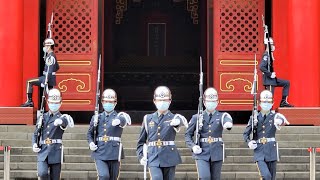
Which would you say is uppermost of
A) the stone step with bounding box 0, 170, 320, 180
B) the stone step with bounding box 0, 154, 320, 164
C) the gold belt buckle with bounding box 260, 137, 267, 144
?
the gold belt buckle with bounding box 260, 137, 267, 144

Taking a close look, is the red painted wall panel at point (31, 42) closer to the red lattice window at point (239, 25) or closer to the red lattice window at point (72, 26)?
the red lattice window at point (72, 26)

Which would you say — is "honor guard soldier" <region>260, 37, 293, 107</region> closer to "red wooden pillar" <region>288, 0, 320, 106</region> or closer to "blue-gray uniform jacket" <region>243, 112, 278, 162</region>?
"red wooden pillar" <region>288, 0, 320, 106</region>

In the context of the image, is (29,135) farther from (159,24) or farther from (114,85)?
(159,24)

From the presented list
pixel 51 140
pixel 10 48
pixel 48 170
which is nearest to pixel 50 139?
pixel 51 140

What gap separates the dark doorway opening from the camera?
23.2 metres

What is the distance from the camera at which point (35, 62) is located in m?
16.9

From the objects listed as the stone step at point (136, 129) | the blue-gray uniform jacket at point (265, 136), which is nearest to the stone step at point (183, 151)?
the stone step at point (136, 129)

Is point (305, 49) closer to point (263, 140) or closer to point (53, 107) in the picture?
point (263, 140)

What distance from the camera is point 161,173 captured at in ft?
32.5

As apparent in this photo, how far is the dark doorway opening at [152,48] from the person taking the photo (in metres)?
23.2

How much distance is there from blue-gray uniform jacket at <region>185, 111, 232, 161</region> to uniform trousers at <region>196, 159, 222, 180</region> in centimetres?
7

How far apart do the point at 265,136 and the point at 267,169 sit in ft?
1.65

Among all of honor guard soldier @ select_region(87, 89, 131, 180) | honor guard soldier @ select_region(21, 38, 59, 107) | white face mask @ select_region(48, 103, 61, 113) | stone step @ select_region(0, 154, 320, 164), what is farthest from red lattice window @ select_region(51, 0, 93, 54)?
honor guard soldier @ select_region(87, 89, 131, 180)

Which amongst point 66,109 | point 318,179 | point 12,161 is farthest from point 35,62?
point 318,179
